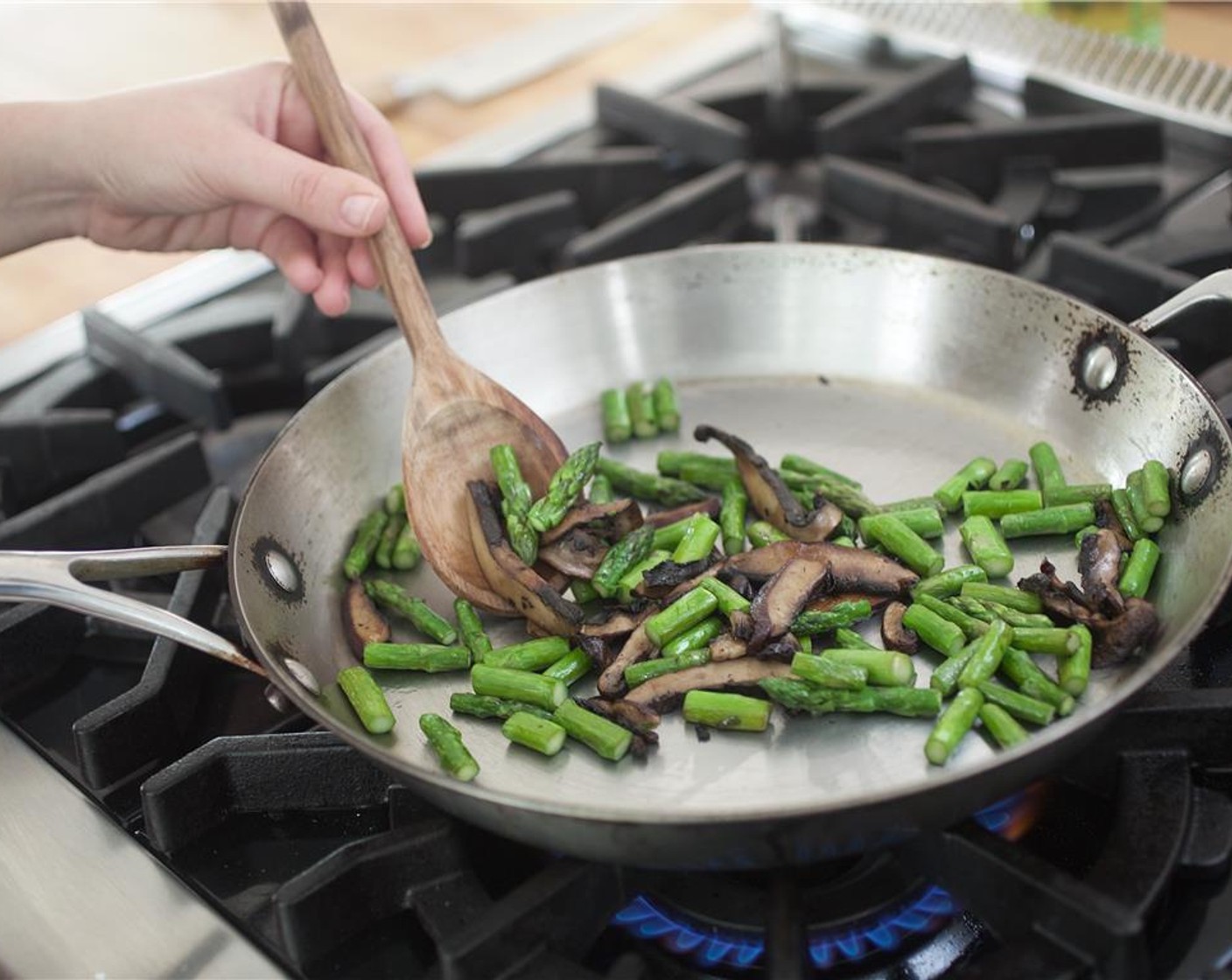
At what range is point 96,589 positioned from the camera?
61.4 inches

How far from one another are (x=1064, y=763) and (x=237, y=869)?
3.27 feet

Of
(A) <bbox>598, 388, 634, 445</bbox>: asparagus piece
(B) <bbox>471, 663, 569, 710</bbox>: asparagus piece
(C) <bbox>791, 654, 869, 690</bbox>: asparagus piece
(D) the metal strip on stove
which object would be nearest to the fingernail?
(A) <bbox>598, 388, 634, 445</bbox>: asparagus piece

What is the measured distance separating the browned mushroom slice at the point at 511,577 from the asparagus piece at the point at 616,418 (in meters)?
0.34

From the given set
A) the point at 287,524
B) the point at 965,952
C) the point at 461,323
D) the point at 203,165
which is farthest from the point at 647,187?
the point at 965,952

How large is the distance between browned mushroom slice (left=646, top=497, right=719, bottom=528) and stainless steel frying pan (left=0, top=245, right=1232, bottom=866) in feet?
0.63

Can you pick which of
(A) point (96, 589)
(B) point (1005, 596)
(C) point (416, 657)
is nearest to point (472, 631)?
(C) point (416, 657)

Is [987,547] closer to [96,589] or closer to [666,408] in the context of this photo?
[666,408]

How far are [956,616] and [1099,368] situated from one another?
0.53m

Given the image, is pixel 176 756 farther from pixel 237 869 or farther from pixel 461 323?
pixel 461 323

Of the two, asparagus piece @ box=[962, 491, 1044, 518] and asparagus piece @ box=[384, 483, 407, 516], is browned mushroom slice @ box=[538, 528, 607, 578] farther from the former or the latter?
asparagus piece @ box=[962, 491, 1044, 518]

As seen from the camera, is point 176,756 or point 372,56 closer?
point 176,756

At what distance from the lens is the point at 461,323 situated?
2291 mm

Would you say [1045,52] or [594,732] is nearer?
[594,732]

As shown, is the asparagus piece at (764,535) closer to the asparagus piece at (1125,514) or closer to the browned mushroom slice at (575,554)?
the browned mushroom slice at (575,554)
